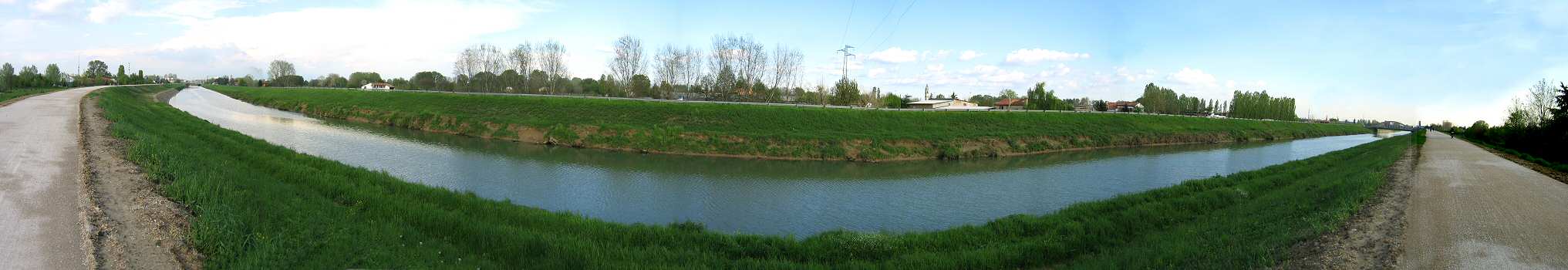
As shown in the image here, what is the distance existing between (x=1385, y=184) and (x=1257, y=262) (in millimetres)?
9335

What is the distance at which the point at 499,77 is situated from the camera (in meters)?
76.2

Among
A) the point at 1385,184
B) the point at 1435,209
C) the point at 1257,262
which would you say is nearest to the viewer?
the point at 1257,262

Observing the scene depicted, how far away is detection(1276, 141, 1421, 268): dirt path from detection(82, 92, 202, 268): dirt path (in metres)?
12.8

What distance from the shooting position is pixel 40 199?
816 cm

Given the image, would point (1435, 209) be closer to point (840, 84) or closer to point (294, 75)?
point (840, 84)

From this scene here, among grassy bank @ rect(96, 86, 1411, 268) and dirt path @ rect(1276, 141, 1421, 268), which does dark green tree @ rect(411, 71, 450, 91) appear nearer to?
grassy bank @ rect(96, 86, 1411, 268)

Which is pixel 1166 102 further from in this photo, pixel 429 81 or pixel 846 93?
pixel 429 81

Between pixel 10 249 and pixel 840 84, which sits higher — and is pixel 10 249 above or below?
below

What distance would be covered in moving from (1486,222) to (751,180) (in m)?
18.5

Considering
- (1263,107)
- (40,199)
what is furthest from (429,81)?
(1263,107)

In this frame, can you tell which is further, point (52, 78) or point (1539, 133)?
point (52, 78)

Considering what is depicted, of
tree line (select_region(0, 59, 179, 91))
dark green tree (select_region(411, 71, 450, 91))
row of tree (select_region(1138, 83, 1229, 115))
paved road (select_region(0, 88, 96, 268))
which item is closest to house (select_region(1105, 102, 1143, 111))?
row of tree (select_region(1138, 83, 1229, 115))

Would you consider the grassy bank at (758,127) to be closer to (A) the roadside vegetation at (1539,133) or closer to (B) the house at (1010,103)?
(A) the roadside vegetation at (1539,133)

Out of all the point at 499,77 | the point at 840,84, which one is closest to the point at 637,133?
the point at 840,84
